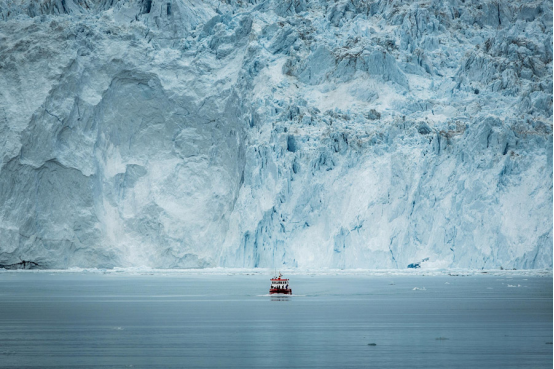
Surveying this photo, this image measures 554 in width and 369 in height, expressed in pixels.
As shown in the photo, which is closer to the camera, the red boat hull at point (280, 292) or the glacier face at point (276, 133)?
the red boat hull at point (280, 292)

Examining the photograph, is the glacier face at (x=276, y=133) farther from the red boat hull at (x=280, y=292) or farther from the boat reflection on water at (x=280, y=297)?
the boat reflection on water at (x=280, y=297)

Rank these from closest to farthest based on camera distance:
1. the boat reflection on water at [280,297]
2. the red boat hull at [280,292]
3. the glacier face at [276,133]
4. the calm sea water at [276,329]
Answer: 1. the calm sea water at [276,329]
2. the boat reflection on water at [280,297]
3. the red boat hull at [280,292]
4. the glacier face at [276,133]

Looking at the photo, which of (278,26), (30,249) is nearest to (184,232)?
(30,249)

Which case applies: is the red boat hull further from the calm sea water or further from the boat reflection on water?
the boat reflection on water

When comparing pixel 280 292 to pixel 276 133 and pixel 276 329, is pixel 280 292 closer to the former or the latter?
pixel 276 329

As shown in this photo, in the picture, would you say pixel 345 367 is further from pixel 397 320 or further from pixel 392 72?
pixel 392 72

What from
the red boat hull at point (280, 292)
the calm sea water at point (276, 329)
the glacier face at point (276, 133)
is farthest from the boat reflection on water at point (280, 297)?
the glacier face at point (276, 133)
